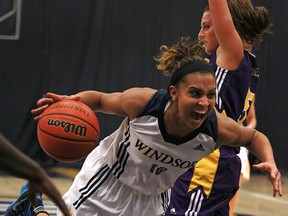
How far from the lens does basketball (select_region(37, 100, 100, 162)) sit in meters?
3.48

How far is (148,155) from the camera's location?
3.52 metres

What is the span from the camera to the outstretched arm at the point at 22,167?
6.03ft

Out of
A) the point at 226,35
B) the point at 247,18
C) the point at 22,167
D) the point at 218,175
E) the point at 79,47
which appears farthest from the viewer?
the point at 79,47

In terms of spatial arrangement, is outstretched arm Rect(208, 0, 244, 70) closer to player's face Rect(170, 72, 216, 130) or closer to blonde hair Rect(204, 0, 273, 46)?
blonde hair Rect(204, 0, 273, 46)

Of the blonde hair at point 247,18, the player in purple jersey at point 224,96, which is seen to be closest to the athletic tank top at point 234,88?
the player in purple jersey at point 224,96

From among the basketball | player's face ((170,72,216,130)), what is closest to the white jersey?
player's face ((170,72,216,130))

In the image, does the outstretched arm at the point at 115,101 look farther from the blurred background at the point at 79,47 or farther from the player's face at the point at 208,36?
the blurred background at the point at 79,47

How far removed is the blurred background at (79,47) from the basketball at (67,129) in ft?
24.0

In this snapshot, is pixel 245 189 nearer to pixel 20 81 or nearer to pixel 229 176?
pixel 20 81

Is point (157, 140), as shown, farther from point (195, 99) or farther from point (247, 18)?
point (247, 18)

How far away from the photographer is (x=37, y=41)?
1076 centimetres

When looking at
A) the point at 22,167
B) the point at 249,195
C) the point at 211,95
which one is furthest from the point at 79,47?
the point at 22,167

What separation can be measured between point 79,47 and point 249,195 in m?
3.75

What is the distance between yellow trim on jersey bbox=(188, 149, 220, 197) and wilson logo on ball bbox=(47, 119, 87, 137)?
75 centimetres
